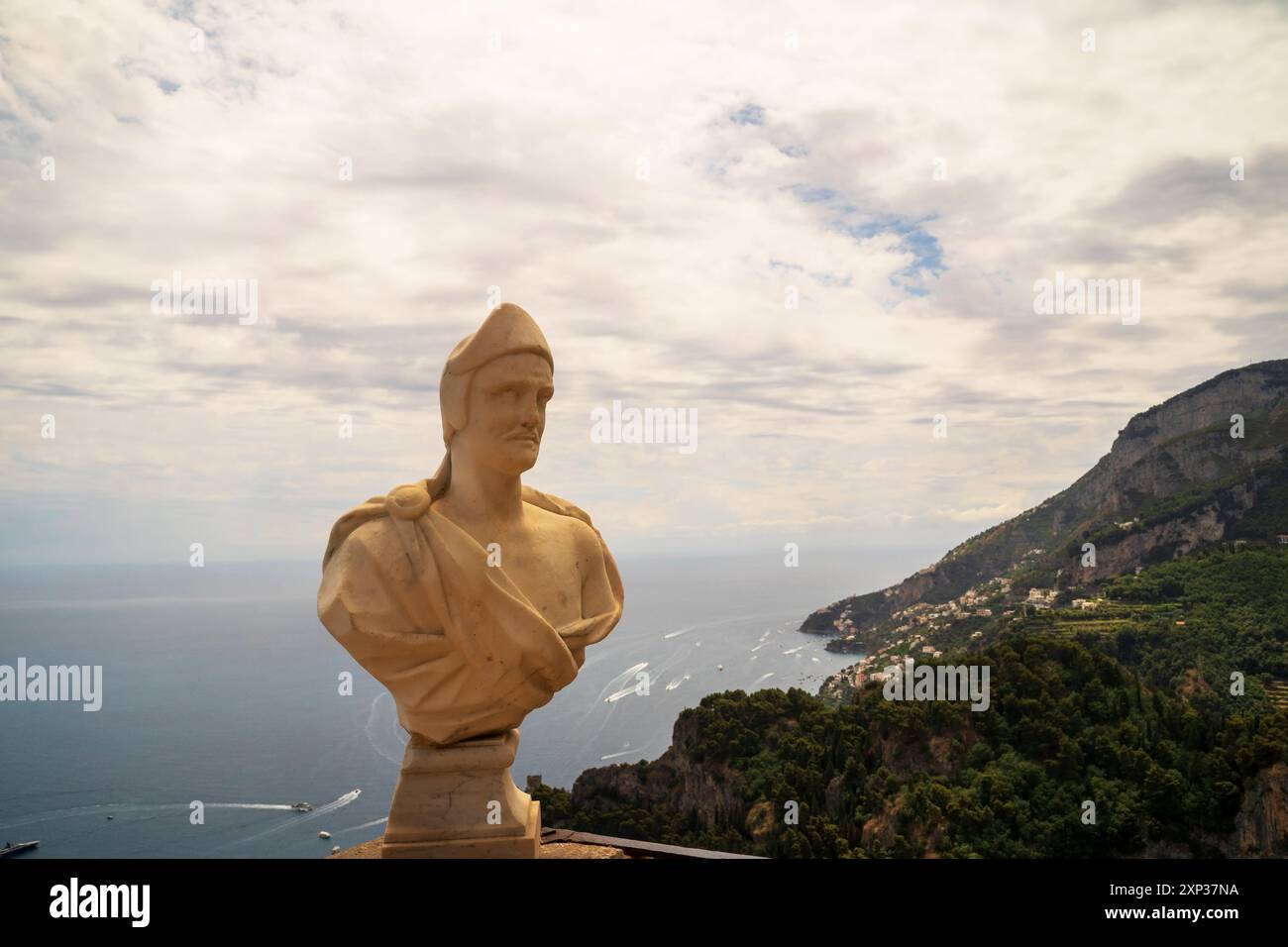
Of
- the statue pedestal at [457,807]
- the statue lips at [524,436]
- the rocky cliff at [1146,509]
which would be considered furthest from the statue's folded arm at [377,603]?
the rocky cliff at [1146,509]

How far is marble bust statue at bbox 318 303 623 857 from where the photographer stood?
571 centimetres

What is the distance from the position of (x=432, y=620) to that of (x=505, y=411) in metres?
1.50

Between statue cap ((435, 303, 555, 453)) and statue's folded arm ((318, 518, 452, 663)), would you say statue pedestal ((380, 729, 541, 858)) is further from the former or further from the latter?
statue cap ((435, 303, 555, 453))

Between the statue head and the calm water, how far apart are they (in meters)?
8.65

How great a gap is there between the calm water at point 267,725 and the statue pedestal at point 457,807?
8.31 m

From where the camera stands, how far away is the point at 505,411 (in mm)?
6020

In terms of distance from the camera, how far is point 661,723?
37.8 meters

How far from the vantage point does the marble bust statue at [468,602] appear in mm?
5711

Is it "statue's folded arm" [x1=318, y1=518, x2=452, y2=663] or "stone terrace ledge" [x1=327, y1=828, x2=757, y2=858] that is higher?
"statue's folded arm" [x1=318, y1=518, x2=452, y2=663]

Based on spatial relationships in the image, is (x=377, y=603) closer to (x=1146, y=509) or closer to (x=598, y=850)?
(x=598, y=850)

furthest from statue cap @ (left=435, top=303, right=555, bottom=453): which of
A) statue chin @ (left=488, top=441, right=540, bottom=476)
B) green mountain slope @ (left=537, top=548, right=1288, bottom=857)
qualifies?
green mountain slope @ (left=537, top=548, right=1288, bottom=857)

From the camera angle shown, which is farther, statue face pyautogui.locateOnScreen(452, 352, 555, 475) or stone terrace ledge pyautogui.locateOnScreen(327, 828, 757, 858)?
stone terrace ledge pyautogui.locateOnScreen(327, 828, 757, 858)
